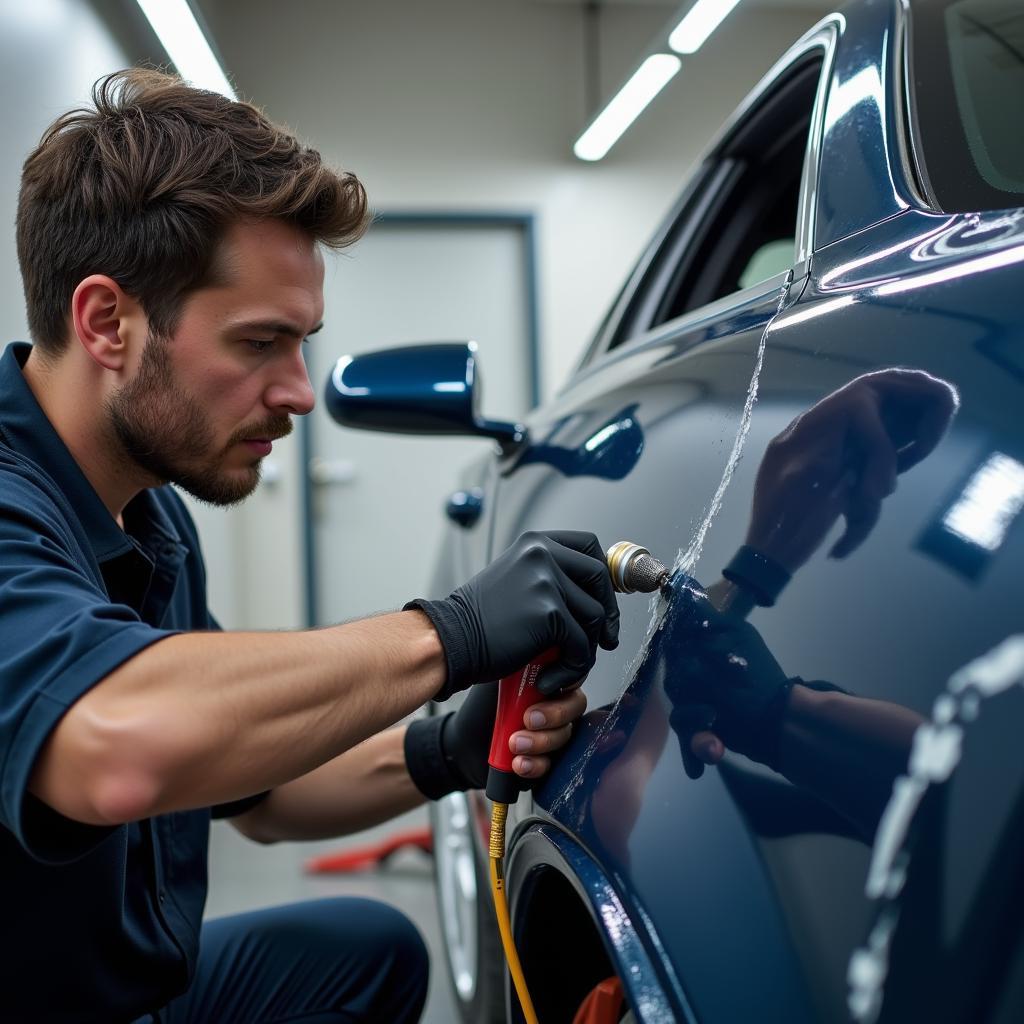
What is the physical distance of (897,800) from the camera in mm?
445

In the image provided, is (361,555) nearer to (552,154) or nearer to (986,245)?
(552,154)

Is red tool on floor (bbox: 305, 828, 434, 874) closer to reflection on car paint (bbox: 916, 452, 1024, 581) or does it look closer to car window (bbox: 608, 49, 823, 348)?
car window (bbox: 608, 49, 823, 348)

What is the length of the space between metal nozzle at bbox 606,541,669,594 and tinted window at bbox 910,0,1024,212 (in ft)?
1.20

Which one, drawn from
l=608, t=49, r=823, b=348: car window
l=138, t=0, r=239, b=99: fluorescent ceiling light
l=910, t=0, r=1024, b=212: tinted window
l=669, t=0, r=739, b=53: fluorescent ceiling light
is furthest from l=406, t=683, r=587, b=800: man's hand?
l=669, t=0, r=739, b=53: fluorescent ceiling light

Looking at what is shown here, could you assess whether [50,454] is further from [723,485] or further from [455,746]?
[723,485]

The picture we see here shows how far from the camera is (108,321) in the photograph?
3.45ft

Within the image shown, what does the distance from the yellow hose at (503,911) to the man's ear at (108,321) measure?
59 centimetres

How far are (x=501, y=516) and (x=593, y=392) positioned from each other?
0.20m

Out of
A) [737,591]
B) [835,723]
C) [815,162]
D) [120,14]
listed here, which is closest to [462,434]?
[815,162]

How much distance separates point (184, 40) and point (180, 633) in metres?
2.93

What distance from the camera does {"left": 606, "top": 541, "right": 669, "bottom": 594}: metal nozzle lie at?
0.70 m

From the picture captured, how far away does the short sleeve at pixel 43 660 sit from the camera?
668 millimetres

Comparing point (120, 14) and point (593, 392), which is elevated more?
point (120, 14)

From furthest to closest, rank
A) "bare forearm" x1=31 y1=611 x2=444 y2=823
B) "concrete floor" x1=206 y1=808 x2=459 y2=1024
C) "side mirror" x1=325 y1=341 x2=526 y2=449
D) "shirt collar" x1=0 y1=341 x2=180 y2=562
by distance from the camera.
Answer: "concrete floor" x1=206 y1=808 x2=459 y2=1024
"side mirror" x1=325 y1=341 x2=526 y2=449
"shirt collar" x1=0 y1=341 x2=180 y2=562
"bare forearm" x1=31 y1=611 x2=444 y2=823
